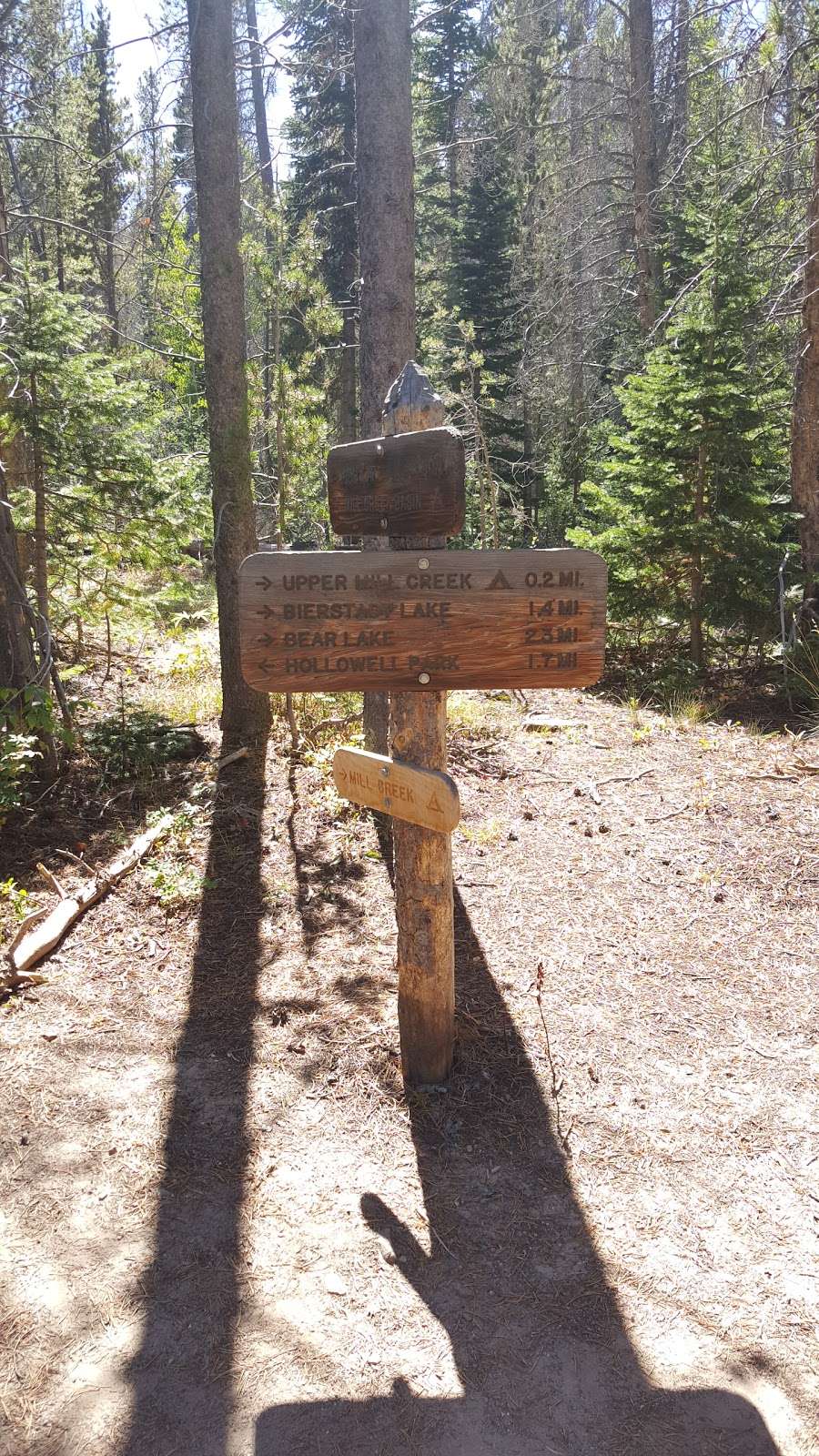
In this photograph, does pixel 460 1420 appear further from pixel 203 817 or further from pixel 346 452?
pixel 203 817

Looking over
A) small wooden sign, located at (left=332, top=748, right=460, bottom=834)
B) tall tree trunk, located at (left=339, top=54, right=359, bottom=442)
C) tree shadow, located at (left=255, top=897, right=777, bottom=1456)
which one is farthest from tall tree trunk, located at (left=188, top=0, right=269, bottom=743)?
tall tree trunk, located at (left=339, top=54, right=359, bottom=442)

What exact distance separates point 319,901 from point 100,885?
1.42 metres

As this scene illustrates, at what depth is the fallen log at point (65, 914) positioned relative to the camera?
15.5ft

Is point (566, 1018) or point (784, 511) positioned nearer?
point (566, 1018)

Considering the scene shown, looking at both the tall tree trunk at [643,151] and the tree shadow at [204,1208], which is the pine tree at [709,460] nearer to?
the tall tree trunk at [643,151]

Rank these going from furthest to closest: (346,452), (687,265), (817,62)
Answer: (687,265) < (817,62) < (346,452)

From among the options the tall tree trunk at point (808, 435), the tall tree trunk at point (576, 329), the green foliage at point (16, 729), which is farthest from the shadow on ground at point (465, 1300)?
the tall tree trunk at point (576, 329)

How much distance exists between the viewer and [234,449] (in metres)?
7.66

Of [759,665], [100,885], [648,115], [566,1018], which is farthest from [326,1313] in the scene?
[648,115]

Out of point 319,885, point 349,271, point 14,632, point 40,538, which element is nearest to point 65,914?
point 319,885

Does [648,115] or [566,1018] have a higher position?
[648,115]

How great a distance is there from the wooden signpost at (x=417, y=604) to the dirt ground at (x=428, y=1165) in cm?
149

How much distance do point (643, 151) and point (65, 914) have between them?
1530 centimetres

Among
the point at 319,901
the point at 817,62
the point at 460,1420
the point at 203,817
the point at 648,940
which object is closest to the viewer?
the point at 460,1420
